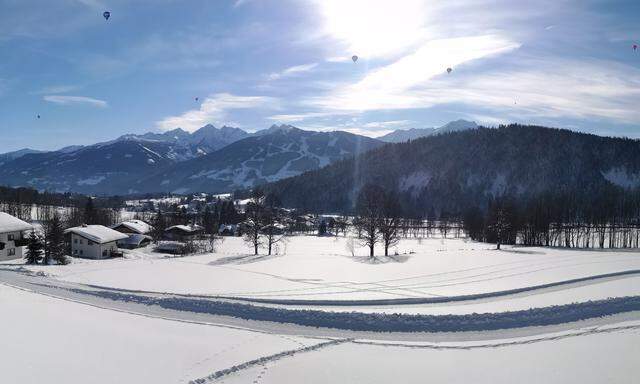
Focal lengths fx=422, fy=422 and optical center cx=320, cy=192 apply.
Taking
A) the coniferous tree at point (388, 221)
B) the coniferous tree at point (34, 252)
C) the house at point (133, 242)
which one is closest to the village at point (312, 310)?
the coniferous tree at point (34, 252)

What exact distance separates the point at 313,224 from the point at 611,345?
139393 millimetres

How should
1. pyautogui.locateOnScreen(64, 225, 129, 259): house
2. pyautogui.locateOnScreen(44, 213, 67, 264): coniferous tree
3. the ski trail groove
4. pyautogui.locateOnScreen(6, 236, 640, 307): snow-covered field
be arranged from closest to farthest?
1. the ski trail groove
2. pyautogui.locateOnScreen(6, 236, 640, 307): snow-covered field
3. pyautogui.locateOnScreen(44, 213, 67, 264): coniferous tree
4. pyautogui.locateOnScreen(64, 225, 129, 259): house

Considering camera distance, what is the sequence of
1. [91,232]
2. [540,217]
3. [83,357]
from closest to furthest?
[83,357] → [91,232] → [540,217]

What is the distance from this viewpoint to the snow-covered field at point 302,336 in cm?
1352

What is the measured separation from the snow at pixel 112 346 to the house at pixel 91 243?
39.6 metres

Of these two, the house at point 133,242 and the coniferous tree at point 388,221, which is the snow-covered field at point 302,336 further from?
the house at point 133,242

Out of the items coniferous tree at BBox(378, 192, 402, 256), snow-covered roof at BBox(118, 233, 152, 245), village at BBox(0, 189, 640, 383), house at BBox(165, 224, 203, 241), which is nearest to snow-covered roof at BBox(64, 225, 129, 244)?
snow-covered roof at BBox(118, 233, 152, 245)

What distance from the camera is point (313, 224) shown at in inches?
6097

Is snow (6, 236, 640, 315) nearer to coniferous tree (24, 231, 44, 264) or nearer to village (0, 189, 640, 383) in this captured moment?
village (0, 189, 640, 383)

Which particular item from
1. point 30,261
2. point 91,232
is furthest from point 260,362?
point 91,232

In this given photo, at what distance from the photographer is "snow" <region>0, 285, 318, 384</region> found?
41.8 ft

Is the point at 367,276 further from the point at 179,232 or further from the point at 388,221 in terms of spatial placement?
the point at 179,232

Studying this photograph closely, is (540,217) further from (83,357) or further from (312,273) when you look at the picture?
(83,357)

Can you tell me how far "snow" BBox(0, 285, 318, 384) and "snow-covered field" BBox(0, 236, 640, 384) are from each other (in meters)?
0.04
